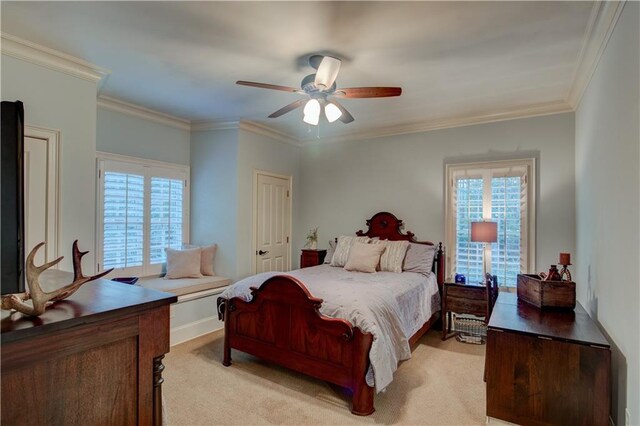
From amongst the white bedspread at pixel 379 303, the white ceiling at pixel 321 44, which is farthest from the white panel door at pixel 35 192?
the white bedspread at pixel 379 303

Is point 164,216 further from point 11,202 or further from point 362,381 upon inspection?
point 11,202

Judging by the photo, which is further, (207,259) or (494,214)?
(207,259)

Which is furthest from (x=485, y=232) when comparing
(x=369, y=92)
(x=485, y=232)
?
(x=369, y=92)

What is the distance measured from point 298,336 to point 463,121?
10.9 feet

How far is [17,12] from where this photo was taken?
2.17 metres

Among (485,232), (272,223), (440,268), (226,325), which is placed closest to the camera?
(226,325)

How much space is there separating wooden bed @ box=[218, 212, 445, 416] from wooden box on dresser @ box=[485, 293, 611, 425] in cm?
83

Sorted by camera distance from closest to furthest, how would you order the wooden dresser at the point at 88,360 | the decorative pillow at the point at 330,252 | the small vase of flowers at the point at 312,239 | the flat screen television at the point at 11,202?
the wooden dresser at the point at 88,360 < the flat screen television at the point at 11,202 < the decorative pillow at the point at 330,252 < the small vase of flowers at the point at 312,239

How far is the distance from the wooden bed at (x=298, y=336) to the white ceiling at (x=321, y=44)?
1872mm

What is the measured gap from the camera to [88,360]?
105cm

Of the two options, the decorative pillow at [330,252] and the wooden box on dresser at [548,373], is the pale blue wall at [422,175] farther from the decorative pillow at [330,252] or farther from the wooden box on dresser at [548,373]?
the wooden box on dresser at [548,373]

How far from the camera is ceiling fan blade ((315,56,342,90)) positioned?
2439 millimetres

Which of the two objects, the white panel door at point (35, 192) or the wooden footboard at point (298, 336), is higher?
the white panel door at point (35, 192)

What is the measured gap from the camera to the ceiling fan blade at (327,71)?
244 cm
